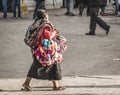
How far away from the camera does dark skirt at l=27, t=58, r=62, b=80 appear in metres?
9.16

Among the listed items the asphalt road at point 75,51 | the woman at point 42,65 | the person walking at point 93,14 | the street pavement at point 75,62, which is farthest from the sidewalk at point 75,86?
the person walking at point 93,14

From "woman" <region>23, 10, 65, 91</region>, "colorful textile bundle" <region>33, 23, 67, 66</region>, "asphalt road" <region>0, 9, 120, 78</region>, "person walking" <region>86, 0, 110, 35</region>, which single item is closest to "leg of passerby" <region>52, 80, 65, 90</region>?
"woman" <region>23, 10, 65, 91</region>

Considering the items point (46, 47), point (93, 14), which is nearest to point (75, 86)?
point (46, 47)

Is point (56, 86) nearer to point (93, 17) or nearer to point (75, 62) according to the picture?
point (75, 62)

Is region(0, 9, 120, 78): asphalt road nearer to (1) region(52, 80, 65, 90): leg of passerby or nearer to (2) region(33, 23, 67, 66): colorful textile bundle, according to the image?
(1) region(52, 80, 65, 90): leg of passerby

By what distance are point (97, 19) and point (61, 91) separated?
8.67 m

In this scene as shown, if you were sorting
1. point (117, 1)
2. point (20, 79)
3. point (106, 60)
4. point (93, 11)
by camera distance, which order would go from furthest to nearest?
point (117, 1) < point (93, 11) < point (106, 60) < point (20, 79)

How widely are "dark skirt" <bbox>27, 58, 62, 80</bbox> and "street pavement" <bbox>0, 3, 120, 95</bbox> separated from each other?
0.82 ft

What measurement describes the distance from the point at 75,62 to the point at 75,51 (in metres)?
1.60

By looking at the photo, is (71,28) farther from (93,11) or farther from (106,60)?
(106,60)

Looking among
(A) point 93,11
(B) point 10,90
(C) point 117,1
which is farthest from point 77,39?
(C) point 117,1

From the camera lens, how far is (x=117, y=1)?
2611cm

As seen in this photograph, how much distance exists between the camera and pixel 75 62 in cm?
1262

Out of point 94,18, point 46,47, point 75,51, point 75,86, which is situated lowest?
point 75,51
